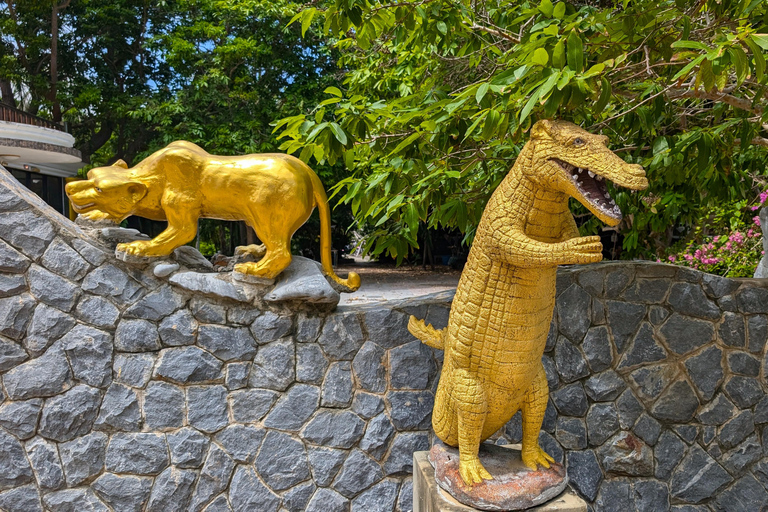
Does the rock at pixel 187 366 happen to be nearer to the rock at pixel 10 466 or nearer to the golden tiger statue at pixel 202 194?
the golden tiger statue at pixel 202 194

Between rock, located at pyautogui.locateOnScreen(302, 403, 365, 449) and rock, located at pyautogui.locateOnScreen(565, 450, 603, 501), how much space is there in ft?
4.32

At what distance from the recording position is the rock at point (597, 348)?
3.43m

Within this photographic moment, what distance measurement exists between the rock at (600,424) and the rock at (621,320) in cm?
40

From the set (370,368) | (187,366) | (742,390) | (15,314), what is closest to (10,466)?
(15,314)

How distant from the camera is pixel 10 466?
117 inches

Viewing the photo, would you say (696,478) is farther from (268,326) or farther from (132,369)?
(132,369)

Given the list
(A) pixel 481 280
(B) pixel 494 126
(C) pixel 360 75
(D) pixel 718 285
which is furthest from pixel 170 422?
(C) pixel 360 75

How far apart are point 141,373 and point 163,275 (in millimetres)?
559

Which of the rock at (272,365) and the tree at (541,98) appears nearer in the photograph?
the tree at (541,98)

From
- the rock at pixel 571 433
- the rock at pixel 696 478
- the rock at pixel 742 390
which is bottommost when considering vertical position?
the rock at pixel 696 478

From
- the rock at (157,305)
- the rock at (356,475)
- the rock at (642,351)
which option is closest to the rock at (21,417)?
the rock at (157,305)

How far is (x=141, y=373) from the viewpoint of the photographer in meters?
3.08

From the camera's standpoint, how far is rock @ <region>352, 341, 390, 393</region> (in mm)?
3227

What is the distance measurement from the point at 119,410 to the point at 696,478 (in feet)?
11.4
